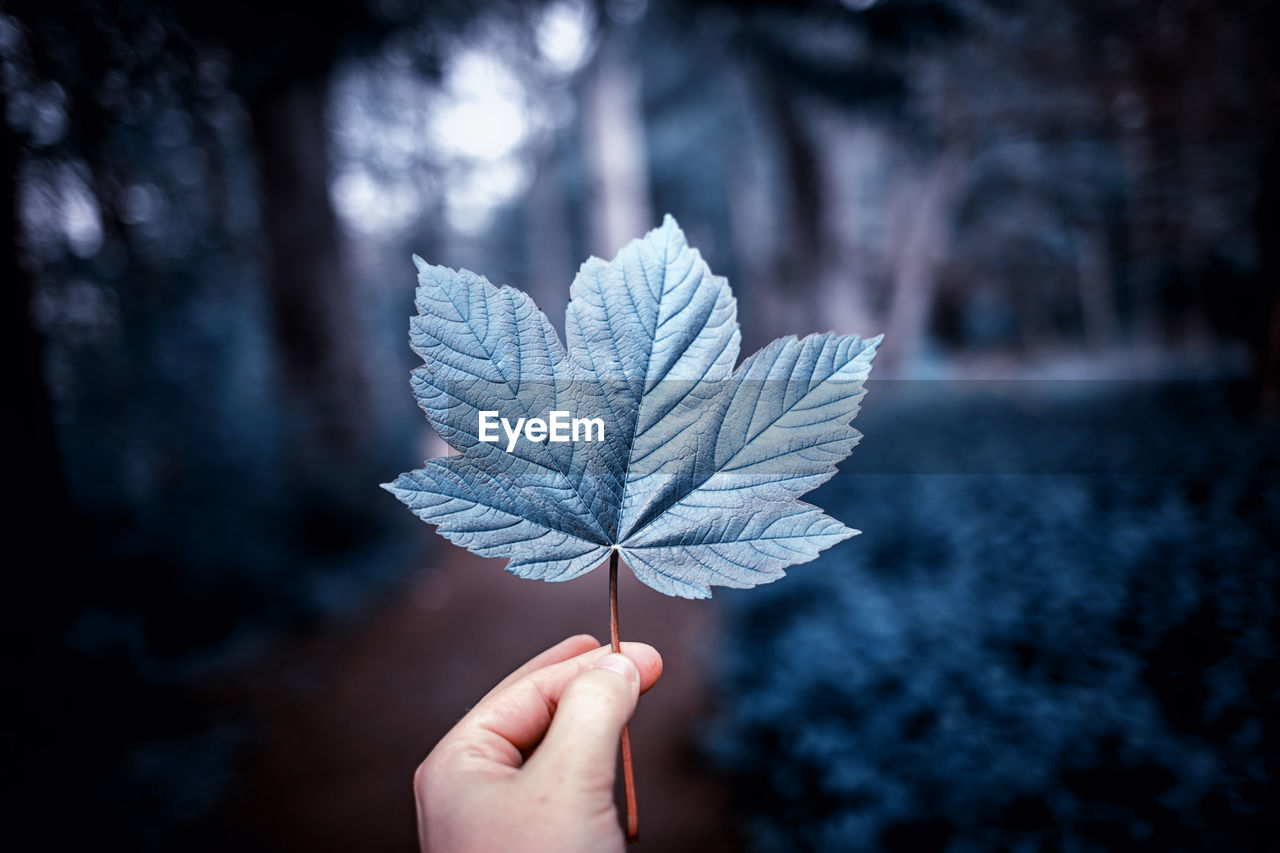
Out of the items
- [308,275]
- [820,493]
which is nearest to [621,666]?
[820,493]

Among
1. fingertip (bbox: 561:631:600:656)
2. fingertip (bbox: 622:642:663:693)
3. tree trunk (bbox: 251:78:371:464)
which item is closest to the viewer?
fingertip (bbox: 622:642:663:693)

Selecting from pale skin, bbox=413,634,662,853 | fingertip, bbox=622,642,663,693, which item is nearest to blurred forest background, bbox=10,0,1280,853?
fingertip, bbox=622,642,663,693

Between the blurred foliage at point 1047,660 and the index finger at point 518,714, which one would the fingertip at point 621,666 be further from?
the blurred foliage at point 1047,660

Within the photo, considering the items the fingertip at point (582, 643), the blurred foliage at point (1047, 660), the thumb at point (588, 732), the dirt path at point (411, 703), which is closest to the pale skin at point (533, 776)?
the thumb at point (588, 732)

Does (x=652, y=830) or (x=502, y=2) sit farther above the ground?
(x=502, y=2)

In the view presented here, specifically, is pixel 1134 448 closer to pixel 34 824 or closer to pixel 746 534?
pixel 746 534

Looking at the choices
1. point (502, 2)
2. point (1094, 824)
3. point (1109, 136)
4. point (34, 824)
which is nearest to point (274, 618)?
point (34, 824)

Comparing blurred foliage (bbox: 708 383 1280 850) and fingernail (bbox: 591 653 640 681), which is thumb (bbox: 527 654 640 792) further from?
blurred foliage (bbox: 708 383 1280 850)
